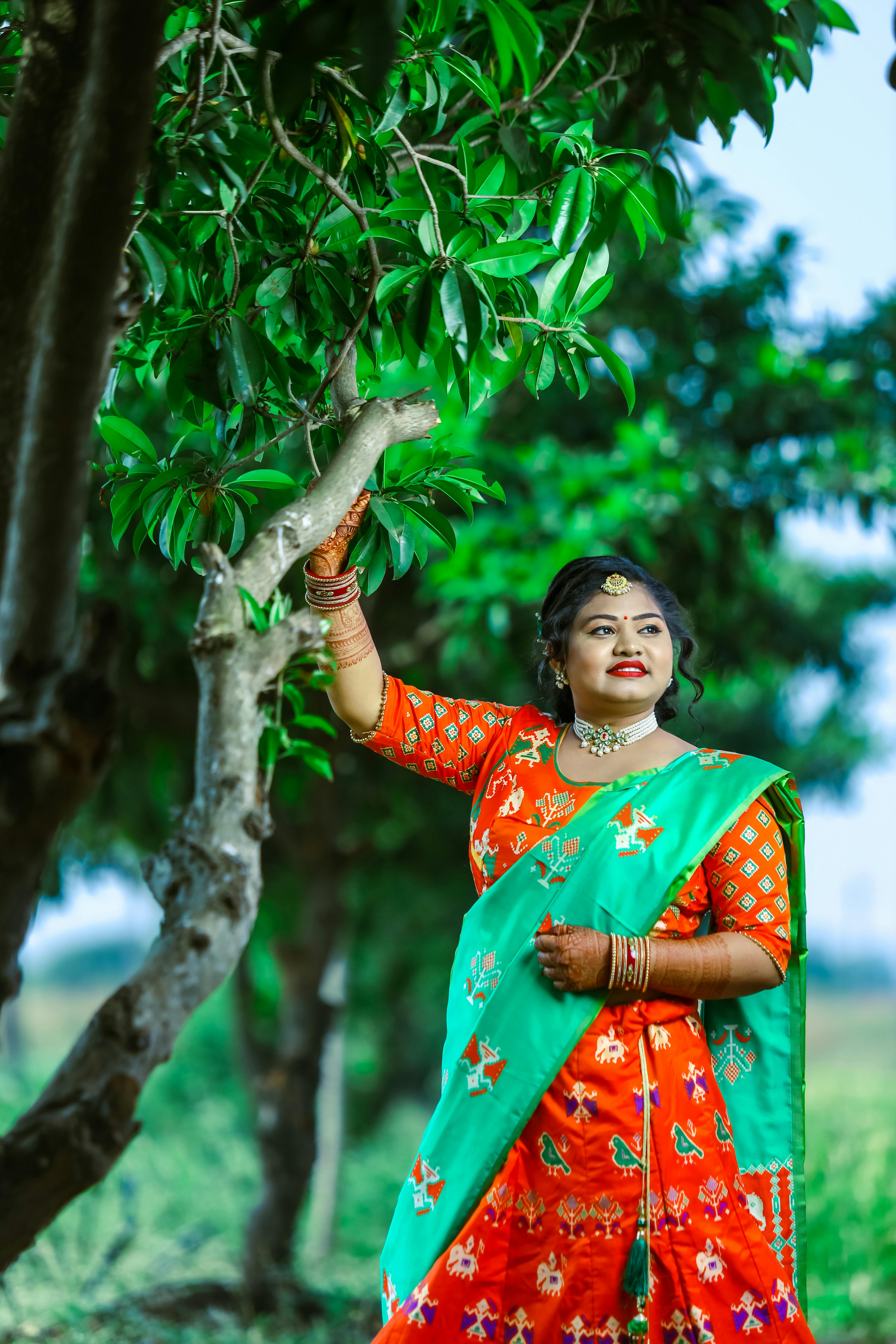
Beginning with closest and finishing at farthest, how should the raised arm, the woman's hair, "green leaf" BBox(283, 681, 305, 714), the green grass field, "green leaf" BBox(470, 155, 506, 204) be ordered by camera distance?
"green leaf" BBox(283, 681, 305, 714), "green leaf" BBox(470, 155, 506, 204), the raised arm, the woman's hair, the green grass field

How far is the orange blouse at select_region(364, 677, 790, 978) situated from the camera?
1715mm

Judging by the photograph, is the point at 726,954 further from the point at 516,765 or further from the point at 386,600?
the point at 386,600

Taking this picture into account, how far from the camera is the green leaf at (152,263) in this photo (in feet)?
4.13

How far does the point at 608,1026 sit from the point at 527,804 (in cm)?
38

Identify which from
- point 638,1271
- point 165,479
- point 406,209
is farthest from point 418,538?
point 638,1271

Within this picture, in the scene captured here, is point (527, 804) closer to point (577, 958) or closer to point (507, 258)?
point (577, 958)

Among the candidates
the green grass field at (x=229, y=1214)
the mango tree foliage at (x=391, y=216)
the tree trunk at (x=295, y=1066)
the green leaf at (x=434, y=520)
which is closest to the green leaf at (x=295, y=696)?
the mango tree foliage at (x=391, y=216)

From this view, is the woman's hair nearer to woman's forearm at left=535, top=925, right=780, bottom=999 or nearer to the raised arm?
the raised arm

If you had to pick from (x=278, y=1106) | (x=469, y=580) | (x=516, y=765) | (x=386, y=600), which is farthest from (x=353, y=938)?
(x=516, y=765)

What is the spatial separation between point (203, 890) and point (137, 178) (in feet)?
2.27

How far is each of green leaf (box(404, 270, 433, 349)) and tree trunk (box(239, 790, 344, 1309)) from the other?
12.1ft

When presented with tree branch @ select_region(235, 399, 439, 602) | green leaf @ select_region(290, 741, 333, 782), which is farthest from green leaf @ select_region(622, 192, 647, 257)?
green leaf @ select_region(290, 741, 333, 782)

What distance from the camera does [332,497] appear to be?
1337 millimetres

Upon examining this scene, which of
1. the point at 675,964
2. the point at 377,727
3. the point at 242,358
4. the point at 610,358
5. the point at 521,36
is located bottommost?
the point at 675,964
